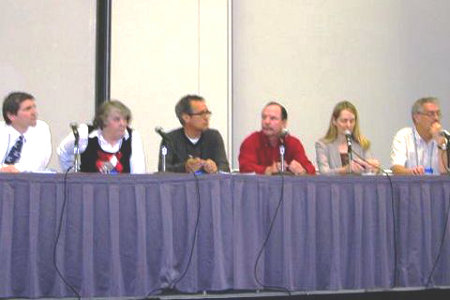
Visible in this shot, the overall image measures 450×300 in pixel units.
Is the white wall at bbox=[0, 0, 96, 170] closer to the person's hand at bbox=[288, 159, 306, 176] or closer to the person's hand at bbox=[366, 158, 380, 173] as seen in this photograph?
the person's hand at bbox=[288, 159, 306, 176]

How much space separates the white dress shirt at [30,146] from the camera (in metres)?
5.39

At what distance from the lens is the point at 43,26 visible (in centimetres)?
691

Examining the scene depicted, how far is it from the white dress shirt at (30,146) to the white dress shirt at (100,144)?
127 millimetres

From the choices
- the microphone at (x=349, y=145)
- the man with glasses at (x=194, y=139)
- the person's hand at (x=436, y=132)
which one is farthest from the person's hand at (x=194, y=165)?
the person's hand at (x=436, y=132)

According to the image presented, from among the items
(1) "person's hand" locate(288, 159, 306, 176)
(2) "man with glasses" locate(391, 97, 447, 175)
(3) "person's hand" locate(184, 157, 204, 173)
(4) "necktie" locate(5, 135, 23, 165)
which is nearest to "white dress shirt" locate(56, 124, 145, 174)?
(4) "necktie" locate(5, 135, 23, 165)

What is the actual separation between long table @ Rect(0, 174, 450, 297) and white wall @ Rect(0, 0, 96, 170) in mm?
2344

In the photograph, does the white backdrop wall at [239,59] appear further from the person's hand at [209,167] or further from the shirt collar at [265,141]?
the person's hand at [209,167]

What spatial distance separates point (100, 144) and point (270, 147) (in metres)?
1.08

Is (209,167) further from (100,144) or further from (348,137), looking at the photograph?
(348,137)

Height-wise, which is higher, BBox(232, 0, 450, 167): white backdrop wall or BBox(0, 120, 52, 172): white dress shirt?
BBox(232, 0, 450, 167): white backdrop wall

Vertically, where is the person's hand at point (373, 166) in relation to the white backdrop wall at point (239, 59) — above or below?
below

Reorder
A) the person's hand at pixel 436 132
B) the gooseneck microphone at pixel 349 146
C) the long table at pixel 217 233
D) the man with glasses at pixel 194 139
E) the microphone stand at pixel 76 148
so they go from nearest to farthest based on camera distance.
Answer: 1. the long table at pixel 217 233
2. the microphone stand at pixel 76 148
3. the gooseneck microphone at pixel 349 146
4. the man with glasses at pixel 194 139
5. the person's hand at pixel 436 132

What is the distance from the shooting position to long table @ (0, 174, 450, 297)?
451 centimetres

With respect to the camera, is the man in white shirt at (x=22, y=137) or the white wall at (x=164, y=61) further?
the white wall at (x=164, y=61)
